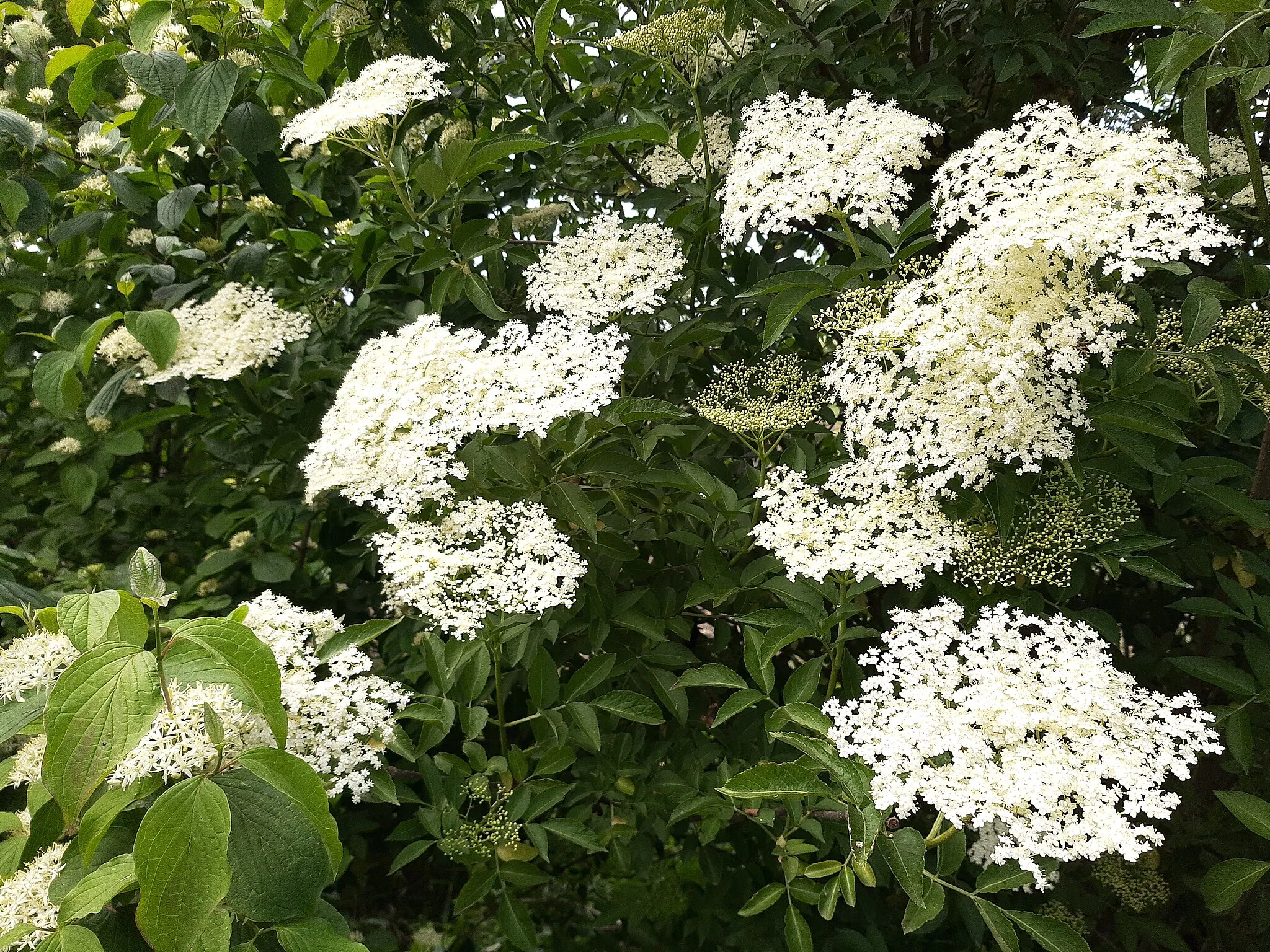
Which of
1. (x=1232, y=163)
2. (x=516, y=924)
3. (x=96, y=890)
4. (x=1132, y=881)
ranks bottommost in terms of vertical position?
(x=1132, y=881)

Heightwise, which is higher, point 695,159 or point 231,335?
point 695,159

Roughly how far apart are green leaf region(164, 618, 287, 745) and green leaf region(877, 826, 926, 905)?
3.48 ft

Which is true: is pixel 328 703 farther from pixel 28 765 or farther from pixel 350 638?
pixel 28 765

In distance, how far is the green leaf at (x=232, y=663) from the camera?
47.3 inches

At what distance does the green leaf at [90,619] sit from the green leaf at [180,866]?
262mm

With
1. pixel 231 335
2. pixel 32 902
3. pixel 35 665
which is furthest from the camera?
pixel 231 335

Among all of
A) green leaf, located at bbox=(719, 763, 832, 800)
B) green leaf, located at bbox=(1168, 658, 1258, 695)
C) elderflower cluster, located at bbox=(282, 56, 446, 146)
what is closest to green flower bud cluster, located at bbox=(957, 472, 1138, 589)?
green leaf, located at bbox=(1168, 658, 1258, 695)

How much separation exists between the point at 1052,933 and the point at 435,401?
5.46 ft

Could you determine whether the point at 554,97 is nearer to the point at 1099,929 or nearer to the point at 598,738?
the point at 598,738

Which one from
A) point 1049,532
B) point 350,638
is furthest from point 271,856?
point 1049,532

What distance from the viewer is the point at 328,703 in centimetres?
172

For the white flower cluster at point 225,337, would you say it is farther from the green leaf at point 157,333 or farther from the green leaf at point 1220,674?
the green leaf at point 1220,674

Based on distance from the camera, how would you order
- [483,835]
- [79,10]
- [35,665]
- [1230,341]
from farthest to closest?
1. [79,10]
2. [1230,341]
3. [483,835]
4. [35,665]

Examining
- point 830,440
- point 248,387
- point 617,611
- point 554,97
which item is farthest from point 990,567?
point 248,387
